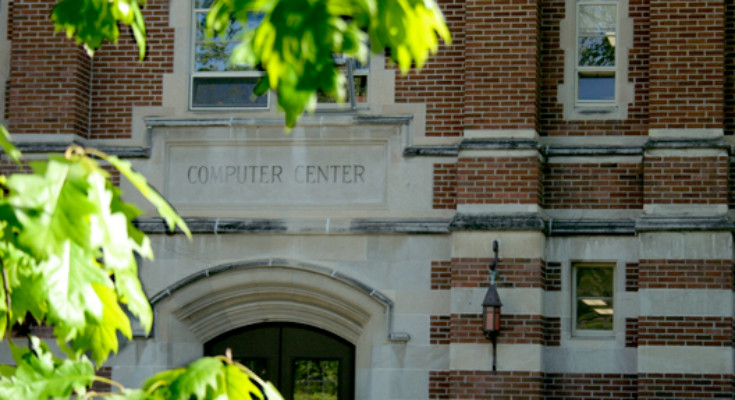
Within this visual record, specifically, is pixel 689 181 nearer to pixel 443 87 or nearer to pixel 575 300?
pixel 575 300

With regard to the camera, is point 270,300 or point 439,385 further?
point 270,300

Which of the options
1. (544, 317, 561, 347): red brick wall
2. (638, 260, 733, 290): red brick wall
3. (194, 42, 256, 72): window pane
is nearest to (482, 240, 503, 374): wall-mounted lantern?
(544, 317, 561, 347): red brick wall

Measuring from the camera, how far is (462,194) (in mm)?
10938

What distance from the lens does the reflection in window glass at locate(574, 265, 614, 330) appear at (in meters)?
11.1

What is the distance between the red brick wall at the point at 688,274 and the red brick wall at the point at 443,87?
217 centimetres

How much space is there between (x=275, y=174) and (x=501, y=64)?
92.1 inches

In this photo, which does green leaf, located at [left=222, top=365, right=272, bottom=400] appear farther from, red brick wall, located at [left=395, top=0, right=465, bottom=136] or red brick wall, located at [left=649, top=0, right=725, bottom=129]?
red brick wall, located at [left=649, top=0, right=725, bottom=129]

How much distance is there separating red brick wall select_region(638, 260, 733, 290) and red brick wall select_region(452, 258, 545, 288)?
3.12 ft

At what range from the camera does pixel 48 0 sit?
11695 mm

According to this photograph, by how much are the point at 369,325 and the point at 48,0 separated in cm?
438

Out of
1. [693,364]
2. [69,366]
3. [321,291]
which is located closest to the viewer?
[69,366]

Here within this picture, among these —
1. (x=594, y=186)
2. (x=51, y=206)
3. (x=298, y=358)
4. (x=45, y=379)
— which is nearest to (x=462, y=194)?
(x=594, y=186)

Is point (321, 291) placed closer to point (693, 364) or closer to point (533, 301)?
point (533, 301)

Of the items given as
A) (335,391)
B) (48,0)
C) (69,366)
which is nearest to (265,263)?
(335,391)
